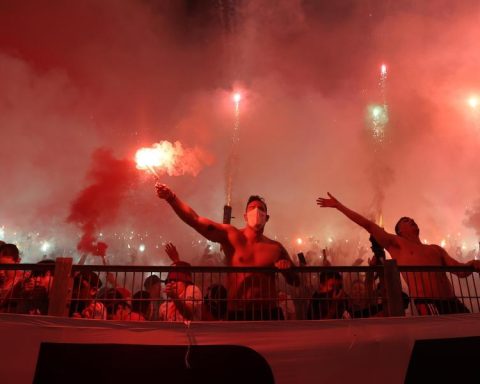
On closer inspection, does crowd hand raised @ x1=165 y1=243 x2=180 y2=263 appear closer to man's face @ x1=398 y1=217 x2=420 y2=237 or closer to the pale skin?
the pale skin

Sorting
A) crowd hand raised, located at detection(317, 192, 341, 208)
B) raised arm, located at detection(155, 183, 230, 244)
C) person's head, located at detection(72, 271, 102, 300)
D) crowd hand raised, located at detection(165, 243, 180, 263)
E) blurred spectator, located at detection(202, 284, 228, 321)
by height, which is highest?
crowd hand raised, located at detection(317, 192, 341, 208)

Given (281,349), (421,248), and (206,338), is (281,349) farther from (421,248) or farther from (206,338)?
(421,248)

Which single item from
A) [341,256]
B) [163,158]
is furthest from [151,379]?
[341,256]

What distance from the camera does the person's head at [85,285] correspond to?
15.0 feet

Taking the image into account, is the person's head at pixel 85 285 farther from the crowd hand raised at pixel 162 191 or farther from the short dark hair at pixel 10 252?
the short dark hair at pixel 10 252

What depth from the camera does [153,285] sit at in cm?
555

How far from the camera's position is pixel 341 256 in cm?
2361

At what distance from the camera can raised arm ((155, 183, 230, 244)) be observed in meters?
5.23

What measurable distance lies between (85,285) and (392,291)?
345cm

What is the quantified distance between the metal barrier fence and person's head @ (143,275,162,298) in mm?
28

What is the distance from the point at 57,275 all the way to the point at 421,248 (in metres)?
4.92

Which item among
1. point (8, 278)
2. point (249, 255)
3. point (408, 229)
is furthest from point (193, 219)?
point (408, 229)

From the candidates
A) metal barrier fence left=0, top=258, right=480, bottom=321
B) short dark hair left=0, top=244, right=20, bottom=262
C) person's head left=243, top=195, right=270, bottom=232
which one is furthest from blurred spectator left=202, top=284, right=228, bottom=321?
short dark hair left=0, top=244, right=20, bottom=262

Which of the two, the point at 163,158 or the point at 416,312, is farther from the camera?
the point at 163,158
